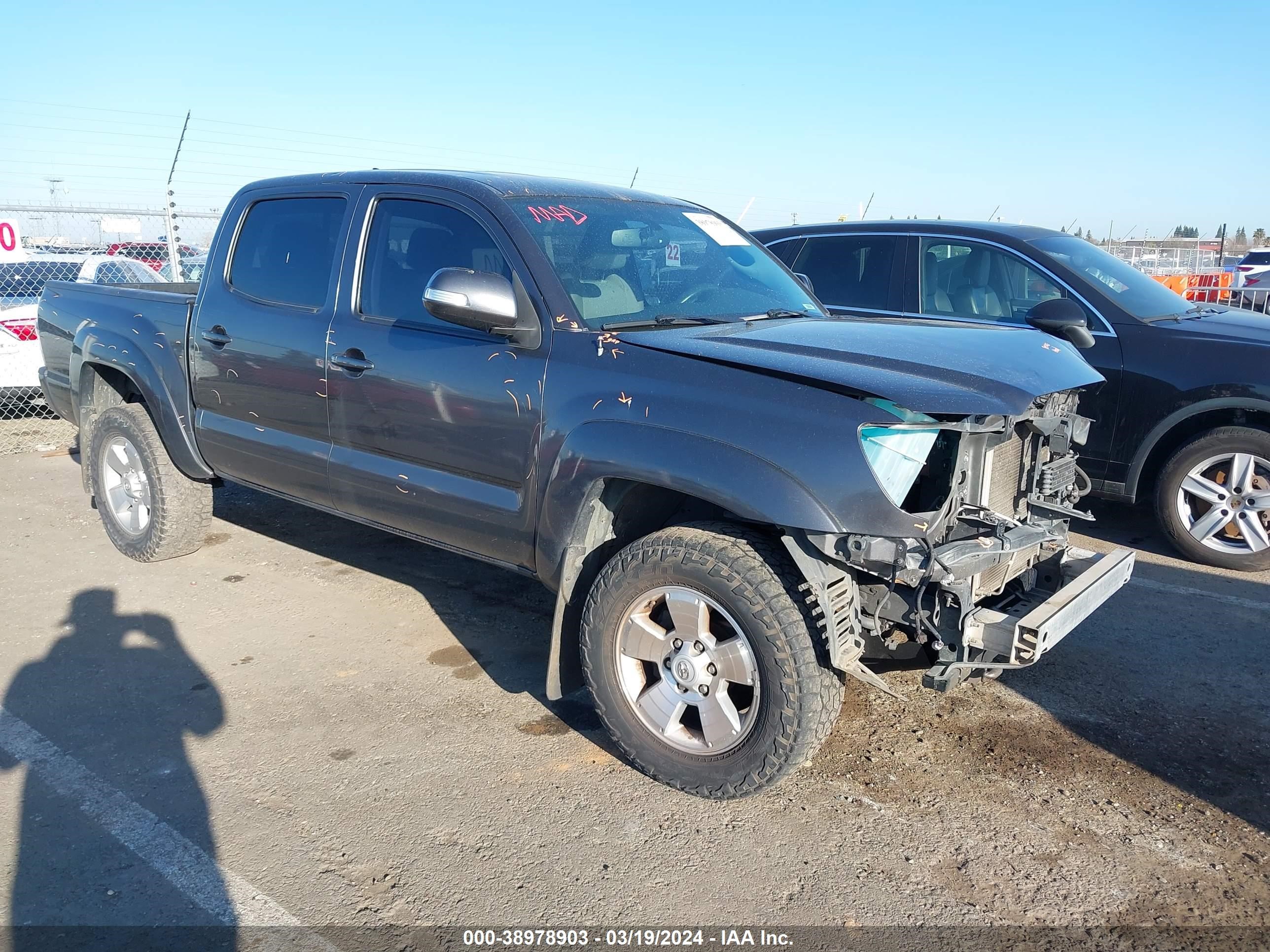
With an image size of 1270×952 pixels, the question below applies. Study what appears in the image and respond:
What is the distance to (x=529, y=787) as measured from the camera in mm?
3379

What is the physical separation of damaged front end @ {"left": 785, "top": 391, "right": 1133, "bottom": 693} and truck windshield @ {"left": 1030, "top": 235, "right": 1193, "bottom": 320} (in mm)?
3024

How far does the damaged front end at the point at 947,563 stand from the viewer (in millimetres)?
2855

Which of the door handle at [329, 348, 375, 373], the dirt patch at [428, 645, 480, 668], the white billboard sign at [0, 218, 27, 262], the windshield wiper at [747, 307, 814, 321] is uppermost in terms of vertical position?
the white billboard sign at [0, 218, 27, 262]

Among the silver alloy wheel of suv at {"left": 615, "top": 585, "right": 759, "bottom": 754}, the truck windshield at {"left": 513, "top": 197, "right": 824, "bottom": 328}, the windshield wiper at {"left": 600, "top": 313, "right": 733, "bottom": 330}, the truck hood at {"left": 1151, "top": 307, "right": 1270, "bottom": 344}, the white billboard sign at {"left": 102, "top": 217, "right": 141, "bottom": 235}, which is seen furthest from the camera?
the white billboard sign at {"left": 102, "top": 217, "right": 141, "bottom": 235}

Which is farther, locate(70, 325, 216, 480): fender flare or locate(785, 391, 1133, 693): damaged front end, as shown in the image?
locate(70, 325, 216, 480): fender flare

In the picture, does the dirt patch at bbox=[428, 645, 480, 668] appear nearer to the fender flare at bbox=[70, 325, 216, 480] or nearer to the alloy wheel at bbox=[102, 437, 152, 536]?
the fender flare at bbox=[70, 325, 216, 480]

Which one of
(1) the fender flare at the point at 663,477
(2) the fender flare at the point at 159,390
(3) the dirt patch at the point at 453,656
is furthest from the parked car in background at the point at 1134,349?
(2) the fender flare at the point at 159,390

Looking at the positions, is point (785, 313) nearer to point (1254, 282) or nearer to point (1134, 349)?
point (1134, 349)

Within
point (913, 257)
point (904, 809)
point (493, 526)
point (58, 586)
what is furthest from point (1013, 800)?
point (58, 586)

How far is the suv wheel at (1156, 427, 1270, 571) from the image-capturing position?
5.39 m

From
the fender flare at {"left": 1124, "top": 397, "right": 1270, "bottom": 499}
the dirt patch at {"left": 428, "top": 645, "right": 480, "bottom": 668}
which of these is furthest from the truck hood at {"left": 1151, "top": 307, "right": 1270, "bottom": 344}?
the dirt patch at {"left": 428, "top": 645, "right": 480, "bottom": 668}

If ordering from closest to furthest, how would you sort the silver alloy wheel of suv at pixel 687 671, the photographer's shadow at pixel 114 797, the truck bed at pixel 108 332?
the photographer's shadow at pixel 114 797, the silver alloy wheel of suv at pixel 687 671, the truck bed at pixel 108 332

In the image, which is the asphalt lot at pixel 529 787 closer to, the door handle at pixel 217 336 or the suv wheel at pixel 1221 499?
the suv wheel at pixel 1221 499

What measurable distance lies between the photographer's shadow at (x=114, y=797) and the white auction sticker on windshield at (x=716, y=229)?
2876 millimetres
